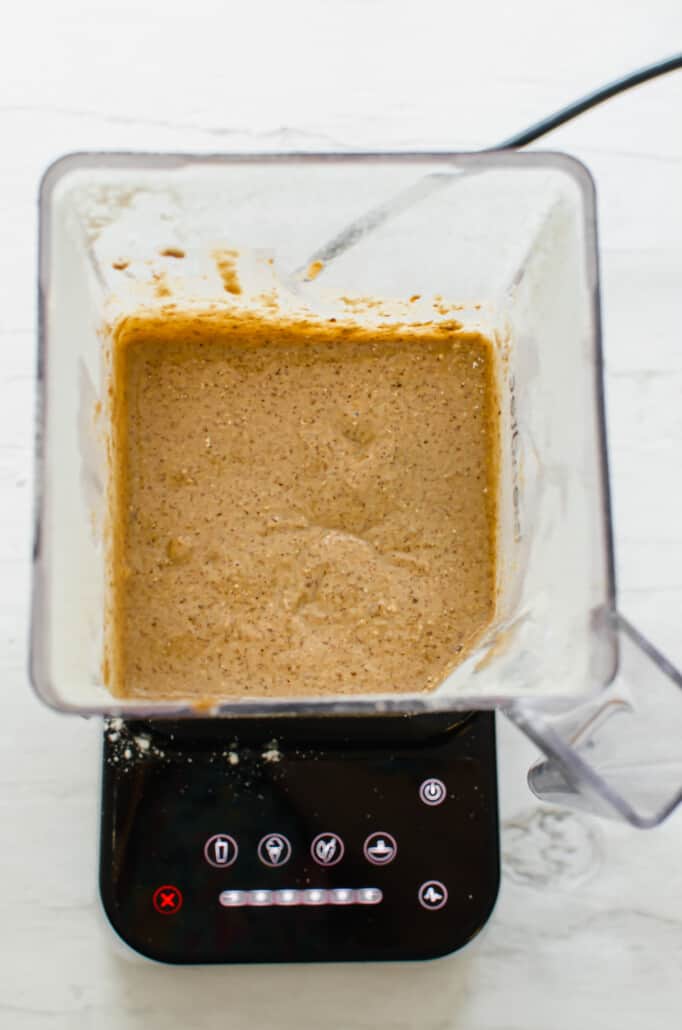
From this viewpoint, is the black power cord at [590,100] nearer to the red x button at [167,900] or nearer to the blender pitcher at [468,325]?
the blender pitcher at [468,325]

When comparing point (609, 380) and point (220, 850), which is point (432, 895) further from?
point (609, 380)

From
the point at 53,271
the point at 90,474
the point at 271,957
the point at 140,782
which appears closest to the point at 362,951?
the point at 271,957

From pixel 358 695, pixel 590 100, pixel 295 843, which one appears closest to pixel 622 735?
pixel 358 695

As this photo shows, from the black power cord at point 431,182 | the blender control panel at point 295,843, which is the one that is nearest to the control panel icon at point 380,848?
the blender control panel at point 295,843

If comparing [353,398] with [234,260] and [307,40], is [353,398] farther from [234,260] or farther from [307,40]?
[307,40]

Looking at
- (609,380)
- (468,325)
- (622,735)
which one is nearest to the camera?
(622,735)

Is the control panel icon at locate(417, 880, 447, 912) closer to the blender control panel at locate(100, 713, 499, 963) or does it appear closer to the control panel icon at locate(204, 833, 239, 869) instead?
the blender control panel at locate(100, 713, 499, 963)
